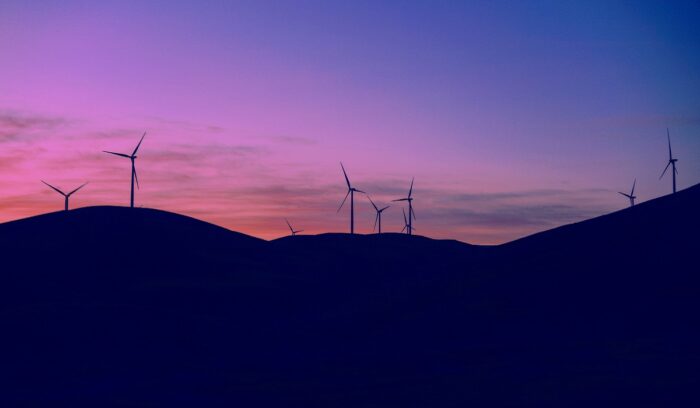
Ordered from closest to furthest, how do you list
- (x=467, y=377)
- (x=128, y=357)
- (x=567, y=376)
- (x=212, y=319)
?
1. (x=567, y=376)
2. (x=467, y=377)
3. (x=128, y=357)
4. (x=212, y=319)

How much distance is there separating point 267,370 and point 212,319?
27.8 m

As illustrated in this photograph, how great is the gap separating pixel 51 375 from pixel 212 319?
77.4 ft

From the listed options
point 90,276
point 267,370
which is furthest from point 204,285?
point 267,370

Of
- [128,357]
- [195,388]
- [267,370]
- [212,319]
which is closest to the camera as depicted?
[195,388]

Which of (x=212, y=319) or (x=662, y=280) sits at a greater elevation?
(x=662, y=280)

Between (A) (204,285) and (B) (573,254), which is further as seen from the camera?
(A) (204,285)

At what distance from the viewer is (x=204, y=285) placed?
9825 cm

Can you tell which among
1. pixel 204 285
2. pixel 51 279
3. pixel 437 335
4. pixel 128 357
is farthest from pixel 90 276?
pixel 437 335

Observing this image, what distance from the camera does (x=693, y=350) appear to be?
45562 millimetres

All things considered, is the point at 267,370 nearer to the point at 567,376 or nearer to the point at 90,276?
the point at 567,376

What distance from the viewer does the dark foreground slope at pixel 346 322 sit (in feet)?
139

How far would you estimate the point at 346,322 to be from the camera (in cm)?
7881

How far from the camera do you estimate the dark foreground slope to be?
42.4 meters

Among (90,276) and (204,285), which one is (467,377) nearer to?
(204,285)
